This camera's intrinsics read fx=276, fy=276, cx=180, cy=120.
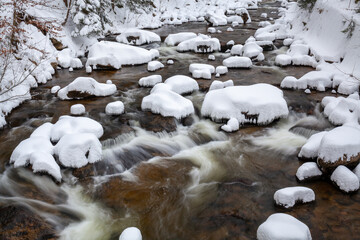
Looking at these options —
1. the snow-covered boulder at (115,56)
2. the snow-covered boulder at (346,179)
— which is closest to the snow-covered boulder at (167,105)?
the snow-covered boulder at (346,179)

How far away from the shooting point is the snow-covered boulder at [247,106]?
6.29 metres

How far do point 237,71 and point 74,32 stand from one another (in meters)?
7.14

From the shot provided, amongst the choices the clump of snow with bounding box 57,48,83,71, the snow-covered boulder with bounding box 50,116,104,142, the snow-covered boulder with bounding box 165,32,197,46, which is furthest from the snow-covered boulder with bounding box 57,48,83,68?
the snow-covered boulder with bounding box 50,116,104,142

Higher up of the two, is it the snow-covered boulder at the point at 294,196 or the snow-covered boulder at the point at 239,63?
the snow-covered boulder at the point at 239,63

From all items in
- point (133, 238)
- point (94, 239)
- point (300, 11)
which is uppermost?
point (300, 11)

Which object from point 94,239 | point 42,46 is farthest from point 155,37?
point 94,239

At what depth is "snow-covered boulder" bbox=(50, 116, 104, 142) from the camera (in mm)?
5484

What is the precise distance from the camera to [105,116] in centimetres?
663

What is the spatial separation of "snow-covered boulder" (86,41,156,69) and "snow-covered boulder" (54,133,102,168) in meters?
5.27

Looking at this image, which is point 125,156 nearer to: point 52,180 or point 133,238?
point 52,180

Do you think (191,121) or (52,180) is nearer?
(52,180)

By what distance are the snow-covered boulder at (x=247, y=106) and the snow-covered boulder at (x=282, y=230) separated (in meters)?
3.15

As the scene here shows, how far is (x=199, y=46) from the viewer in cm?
1166

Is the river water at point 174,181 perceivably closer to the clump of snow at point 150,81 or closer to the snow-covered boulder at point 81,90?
the snow-covered boulder at point 81,90
